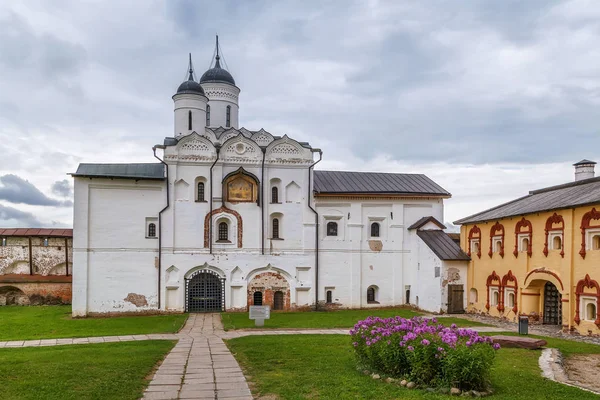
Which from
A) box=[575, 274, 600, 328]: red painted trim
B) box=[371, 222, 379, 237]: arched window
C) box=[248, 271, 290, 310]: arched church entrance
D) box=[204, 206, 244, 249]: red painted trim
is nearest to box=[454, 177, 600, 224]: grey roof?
box=[575, 274, 600, 328]: red painted trim

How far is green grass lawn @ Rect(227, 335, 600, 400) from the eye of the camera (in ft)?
28.9

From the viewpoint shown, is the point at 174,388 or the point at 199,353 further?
the point at 199,353

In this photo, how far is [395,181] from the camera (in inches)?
1161

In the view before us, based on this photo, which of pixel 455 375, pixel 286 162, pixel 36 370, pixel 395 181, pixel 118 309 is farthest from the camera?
pixel 395 181

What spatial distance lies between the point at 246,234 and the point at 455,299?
34.5 ft

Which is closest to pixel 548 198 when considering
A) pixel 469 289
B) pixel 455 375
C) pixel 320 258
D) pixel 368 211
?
pixel 469 289

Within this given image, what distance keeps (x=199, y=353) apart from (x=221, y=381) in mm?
3887

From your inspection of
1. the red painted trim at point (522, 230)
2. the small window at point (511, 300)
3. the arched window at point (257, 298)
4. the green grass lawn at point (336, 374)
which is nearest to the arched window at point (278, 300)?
the arched window at point (257, 298)

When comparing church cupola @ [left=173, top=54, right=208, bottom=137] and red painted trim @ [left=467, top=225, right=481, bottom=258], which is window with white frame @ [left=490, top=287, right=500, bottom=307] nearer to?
red painted trim @ [left=467, top=225, right=481, bottom=258]

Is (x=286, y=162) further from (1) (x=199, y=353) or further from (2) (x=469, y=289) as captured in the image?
(1) (x=199, y=353)

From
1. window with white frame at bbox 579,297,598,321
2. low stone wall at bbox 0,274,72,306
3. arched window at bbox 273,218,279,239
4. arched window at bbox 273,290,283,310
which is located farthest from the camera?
low stone wall at bbox 0,274,72,306

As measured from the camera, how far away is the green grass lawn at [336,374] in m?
8.81

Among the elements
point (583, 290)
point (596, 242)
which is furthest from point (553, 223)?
point (583, 290)

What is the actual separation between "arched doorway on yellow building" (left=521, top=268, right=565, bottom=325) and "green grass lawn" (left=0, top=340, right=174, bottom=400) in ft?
46.8
